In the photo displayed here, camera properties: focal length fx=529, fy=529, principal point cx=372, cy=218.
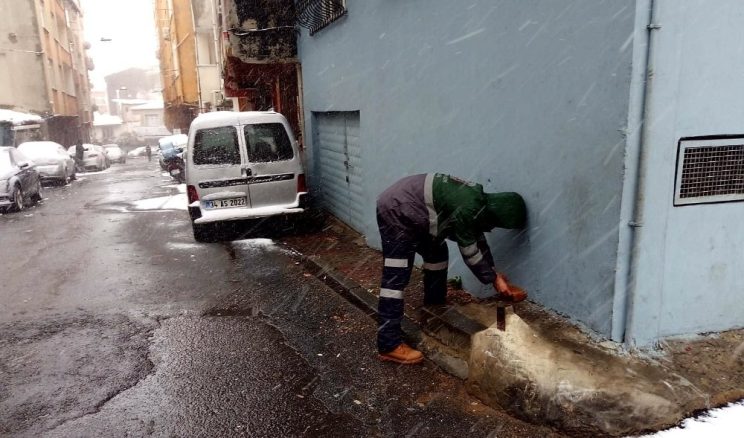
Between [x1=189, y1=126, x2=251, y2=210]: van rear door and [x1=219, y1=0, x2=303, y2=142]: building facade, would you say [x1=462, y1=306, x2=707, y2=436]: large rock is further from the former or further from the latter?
[x1=219, y1=0, x2=303, y2=142]: building facade

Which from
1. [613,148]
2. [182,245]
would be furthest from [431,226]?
[182,245]

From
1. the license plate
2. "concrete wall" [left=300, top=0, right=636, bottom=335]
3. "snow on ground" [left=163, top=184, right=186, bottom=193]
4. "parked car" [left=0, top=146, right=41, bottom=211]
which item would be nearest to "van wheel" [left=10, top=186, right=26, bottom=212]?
"parked car" [left=0, top=146, right=41, bottom=211]

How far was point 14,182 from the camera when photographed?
1303 cm

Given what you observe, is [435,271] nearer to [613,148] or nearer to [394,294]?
[394,294]

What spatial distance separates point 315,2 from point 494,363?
7.34 metres

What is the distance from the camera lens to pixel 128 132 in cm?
6806

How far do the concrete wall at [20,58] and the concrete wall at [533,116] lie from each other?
29.9 metres

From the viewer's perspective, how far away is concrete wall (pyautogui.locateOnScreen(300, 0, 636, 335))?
3.33 metres

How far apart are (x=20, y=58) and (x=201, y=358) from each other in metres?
31.8

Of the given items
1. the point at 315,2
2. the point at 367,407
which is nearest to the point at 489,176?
the point at 367,407

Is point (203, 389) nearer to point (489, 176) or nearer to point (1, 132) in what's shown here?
point (489, 176)

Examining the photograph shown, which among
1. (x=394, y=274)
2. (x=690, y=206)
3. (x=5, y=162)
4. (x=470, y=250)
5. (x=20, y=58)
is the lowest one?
(x=394, y=274)

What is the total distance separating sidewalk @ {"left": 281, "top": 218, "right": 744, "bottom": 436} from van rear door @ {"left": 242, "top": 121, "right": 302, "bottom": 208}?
4.65 metres

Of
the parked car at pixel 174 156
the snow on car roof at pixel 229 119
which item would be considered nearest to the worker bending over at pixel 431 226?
the snow on car roof at pixel 229 119
